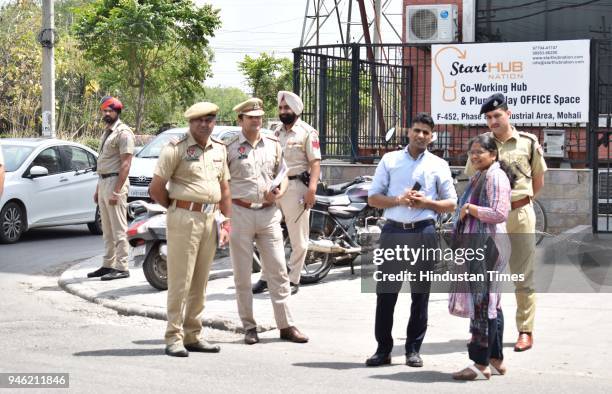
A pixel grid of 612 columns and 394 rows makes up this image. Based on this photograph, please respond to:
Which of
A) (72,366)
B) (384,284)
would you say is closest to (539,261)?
(384,284)

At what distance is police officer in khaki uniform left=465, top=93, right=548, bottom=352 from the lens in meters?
8.30

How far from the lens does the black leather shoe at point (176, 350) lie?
8039 millimetres

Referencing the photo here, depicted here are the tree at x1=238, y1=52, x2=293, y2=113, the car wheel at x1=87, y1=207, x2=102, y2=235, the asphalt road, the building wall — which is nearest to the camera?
the asphalt road

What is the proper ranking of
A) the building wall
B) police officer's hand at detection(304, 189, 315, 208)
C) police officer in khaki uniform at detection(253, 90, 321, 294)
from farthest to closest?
the building wall → police officer in khaki uniform at detection(253, 90, 321, 294) → police officer's hand at detection(304, 189, 315, 208)

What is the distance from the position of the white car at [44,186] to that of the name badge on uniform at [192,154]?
8309 millimetres

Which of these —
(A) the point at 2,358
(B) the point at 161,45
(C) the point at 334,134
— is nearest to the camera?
(A) the point at 2,358

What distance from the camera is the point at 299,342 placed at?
28.9 feet

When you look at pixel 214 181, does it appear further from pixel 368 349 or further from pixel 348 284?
pixel 348 284

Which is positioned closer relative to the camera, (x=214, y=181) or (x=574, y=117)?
(x=214, y=181)

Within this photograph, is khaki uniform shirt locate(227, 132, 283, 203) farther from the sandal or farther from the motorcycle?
the motorcycle

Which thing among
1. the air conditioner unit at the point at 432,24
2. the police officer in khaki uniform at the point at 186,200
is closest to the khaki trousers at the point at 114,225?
the police officer in khaki uniform at the point at 186,200

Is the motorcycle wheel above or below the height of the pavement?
above

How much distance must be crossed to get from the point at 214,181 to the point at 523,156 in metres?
2.44

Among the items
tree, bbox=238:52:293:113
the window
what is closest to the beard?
the window
